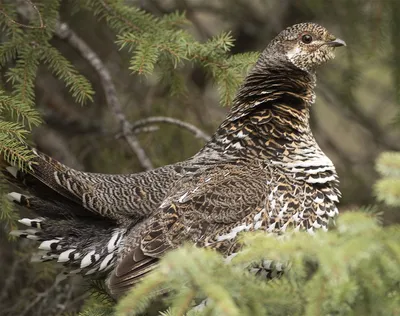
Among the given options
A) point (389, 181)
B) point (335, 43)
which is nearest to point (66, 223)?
point (335, 43)

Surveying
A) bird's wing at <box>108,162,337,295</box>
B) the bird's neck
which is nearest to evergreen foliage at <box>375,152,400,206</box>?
bird's wing at <box>108,162,337,295</box>

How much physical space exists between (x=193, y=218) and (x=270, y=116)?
0.94 meters

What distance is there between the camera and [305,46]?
14.7 ft

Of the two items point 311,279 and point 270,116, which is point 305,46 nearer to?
point 270,116

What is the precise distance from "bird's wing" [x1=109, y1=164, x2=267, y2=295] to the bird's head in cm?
93

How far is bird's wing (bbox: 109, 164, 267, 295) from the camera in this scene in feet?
11.9

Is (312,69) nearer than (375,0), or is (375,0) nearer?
(312,69)

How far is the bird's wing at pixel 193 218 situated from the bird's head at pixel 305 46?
3.05 ft

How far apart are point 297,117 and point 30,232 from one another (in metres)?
1.82

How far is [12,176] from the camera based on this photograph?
12.2 feet

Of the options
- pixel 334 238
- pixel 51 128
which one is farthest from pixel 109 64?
pixel 334 238

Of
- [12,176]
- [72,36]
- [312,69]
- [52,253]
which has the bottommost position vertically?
[52,253]

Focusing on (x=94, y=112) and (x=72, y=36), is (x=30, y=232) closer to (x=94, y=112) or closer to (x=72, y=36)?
(x=72, y=36)

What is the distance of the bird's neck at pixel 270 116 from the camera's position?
4172 millimetres
